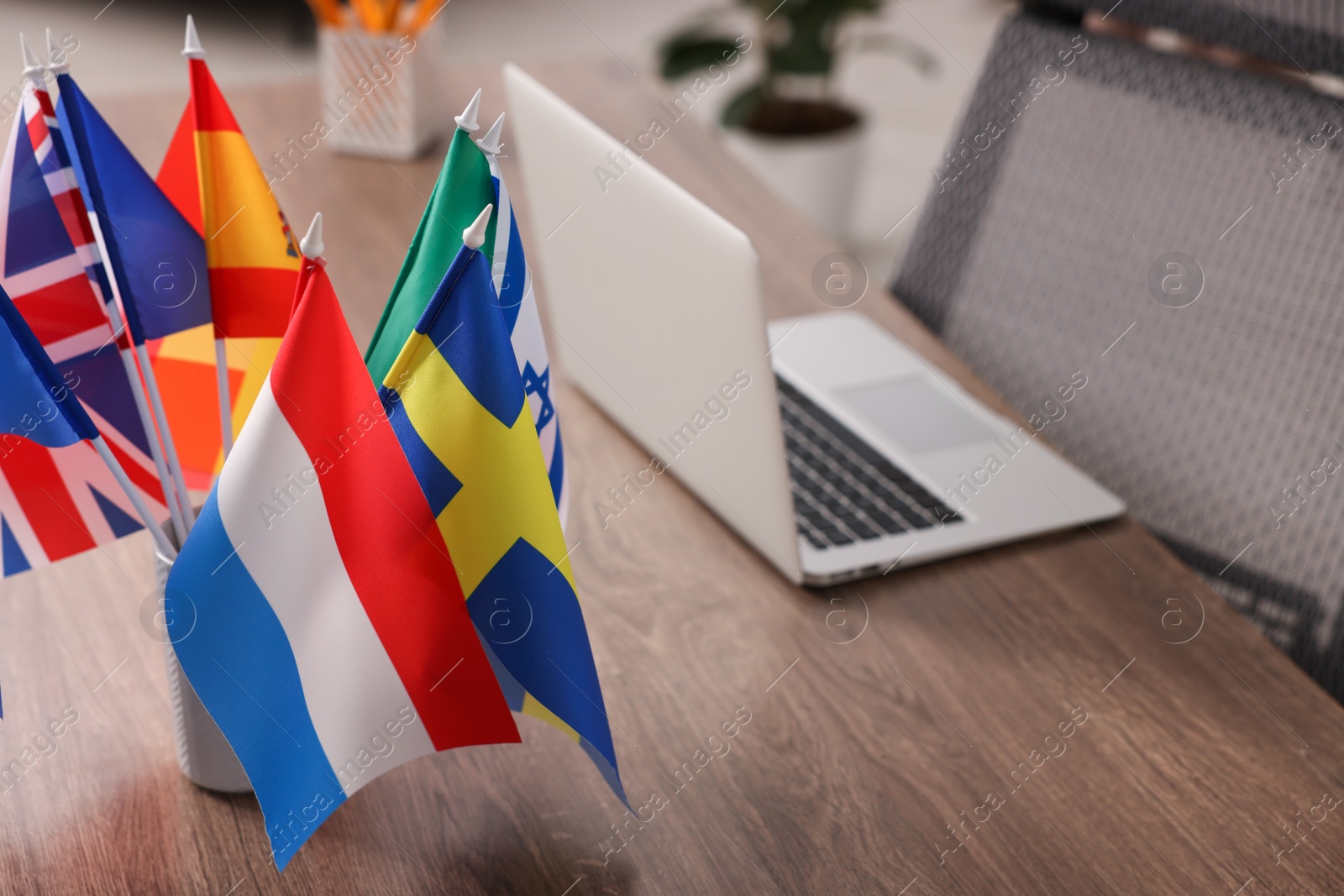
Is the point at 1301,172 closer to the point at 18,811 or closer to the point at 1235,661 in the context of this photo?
the point at 1235,661

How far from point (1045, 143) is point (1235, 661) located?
61 centimetres

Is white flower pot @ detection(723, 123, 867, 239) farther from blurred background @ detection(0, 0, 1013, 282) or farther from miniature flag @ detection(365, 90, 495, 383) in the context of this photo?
miniature flag @ detection(365, 90, 495, 383)

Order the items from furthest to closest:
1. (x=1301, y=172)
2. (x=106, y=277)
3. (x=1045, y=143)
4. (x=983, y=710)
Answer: (x=1045, y=143) < (x=1301, y=172) < (x=983, y=710) < (x=106, y=277)

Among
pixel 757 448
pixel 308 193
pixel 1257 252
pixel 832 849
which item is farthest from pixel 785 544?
pixel 308 193

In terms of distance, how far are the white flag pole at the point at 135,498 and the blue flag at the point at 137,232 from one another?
0.08m

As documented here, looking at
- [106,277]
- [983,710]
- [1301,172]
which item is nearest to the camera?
[106,277]

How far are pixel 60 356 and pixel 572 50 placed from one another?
3.68 m

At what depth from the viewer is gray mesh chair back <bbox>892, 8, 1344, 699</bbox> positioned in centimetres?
100

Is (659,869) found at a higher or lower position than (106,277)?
lower

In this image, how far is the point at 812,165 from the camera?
281cm

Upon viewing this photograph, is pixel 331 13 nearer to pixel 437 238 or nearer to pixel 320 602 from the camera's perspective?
pixel 437 238

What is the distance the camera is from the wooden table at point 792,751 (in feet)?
2.11

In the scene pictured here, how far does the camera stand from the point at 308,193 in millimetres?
1300

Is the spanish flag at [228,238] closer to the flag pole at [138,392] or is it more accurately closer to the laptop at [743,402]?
the flag pole at [138,392]
